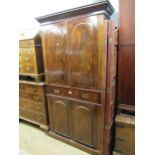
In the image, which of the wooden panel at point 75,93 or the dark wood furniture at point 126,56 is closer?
the dark wood furniture at point 126,56

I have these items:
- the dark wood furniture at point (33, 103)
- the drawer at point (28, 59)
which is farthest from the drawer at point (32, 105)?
the drawer at point (28, 59)

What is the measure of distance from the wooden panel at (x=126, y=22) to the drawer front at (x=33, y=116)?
1.67 meters

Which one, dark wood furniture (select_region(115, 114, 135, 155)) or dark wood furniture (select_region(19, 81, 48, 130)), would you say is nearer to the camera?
dark wood furniture (select_region(115, 114, 135, 155))

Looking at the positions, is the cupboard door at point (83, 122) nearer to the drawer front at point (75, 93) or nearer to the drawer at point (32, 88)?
the drawer front at point (75, 93)

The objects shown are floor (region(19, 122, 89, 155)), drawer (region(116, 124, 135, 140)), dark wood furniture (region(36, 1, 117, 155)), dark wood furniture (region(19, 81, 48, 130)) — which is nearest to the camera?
dark wood furniture (region(36, 1, 117, 155))

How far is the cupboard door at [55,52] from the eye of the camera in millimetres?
1809

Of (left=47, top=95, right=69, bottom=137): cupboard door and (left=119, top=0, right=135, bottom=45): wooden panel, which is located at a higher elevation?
(left=119, top=0, right=135, bottom=45): wooden panel

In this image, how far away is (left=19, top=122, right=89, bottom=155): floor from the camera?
1944mm

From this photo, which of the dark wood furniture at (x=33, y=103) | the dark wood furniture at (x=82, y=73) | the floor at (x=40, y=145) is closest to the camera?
the dark wood furniture at (x=82, y=73)

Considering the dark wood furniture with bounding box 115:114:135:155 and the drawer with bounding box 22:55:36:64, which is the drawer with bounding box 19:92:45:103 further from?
the dark wood furniture with bounding box 115:114:135:155

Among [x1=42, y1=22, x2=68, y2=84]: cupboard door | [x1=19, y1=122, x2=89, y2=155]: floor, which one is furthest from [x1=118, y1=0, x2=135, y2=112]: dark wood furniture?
[x1=19, y1=122, x2=89, y2=155]: floor

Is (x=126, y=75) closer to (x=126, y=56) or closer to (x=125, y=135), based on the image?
(x=126, y=56)

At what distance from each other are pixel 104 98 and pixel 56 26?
3.56ft
